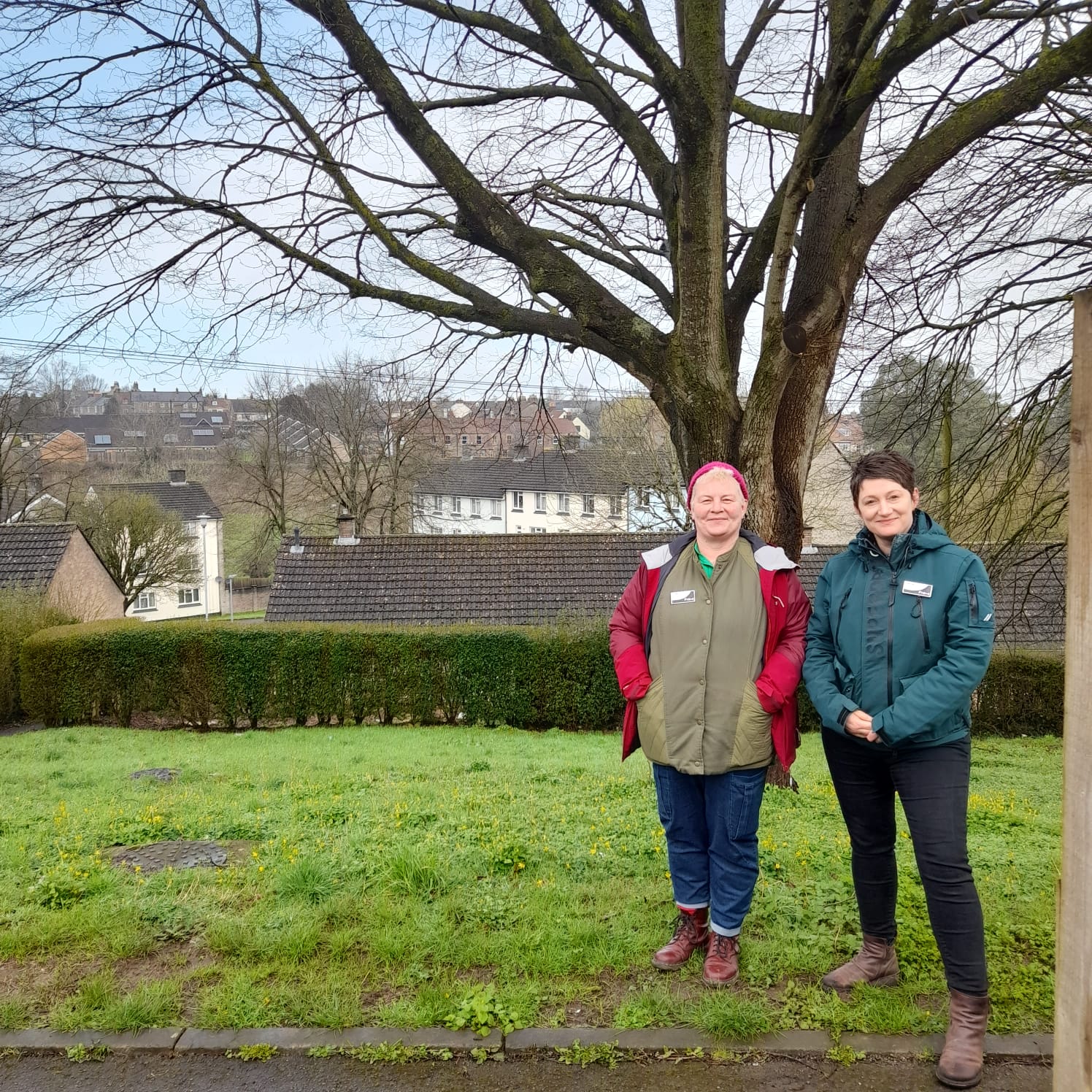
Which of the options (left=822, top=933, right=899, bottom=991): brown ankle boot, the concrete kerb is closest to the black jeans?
the concrete kerb

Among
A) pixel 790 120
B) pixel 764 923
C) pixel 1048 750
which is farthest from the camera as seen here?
pixel 1048 750

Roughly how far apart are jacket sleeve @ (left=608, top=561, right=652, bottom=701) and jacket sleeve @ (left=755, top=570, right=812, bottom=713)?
1.52 feet

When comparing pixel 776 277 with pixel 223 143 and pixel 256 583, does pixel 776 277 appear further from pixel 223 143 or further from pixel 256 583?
pixel 256 583

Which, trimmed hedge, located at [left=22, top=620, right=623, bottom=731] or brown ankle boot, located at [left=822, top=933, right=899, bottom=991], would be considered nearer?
brown ankle boot, located at [left=822, top=933, right=899, bottom=991]

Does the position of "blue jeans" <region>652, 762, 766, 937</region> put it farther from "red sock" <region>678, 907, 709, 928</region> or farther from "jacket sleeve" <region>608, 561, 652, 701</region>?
"jacket sleeve" <region>608, 561, 652, 701</region>

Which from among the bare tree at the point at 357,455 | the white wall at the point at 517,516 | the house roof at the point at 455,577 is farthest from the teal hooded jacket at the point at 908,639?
the bare tree at the point at 357,455

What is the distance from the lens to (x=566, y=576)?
72.7ft

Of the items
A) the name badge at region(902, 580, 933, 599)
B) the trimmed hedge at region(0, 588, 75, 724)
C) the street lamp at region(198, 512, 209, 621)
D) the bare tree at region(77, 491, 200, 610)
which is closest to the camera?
the name badge at region(902, 580, 933, 599)

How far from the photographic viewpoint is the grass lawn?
3389mm

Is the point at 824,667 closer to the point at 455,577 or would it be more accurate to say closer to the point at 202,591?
the point at 455,577

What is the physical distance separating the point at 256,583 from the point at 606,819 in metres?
53.1

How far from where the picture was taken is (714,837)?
3.60m

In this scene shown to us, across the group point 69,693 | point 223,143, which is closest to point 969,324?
point 223,143

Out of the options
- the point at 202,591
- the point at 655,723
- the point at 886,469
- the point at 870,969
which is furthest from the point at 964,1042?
the point at 202,591
